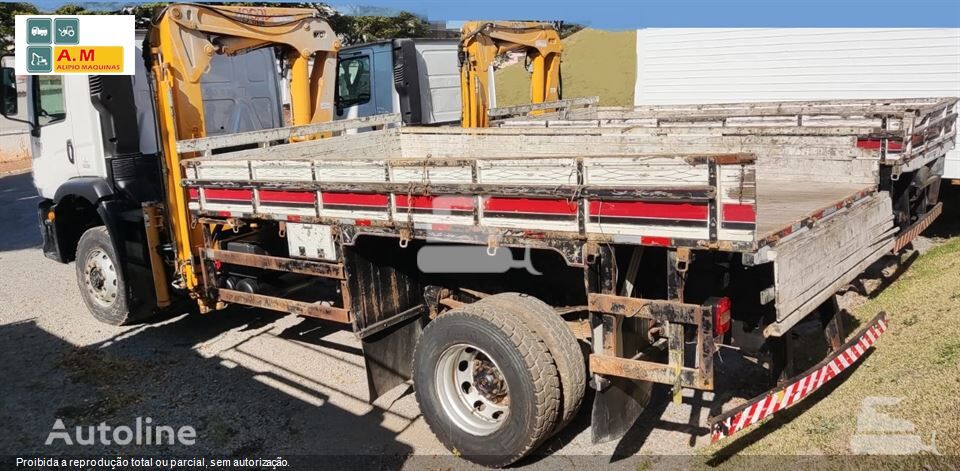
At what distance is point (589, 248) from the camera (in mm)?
3795

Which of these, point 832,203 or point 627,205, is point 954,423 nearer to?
point 832,203

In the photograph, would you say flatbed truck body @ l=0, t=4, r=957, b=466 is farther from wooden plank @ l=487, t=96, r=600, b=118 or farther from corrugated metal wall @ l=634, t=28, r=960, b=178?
corrugated metal wall @ l=634, t=28, r=960, b=178

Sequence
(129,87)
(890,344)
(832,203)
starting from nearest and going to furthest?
(832,203)
(890,344)
(129,87)

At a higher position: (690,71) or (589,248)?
(690,71)

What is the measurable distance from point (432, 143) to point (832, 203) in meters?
3.55

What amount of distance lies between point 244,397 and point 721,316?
359 centimetres

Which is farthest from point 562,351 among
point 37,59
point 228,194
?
point 37,59

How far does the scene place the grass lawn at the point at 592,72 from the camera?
25.8 metres

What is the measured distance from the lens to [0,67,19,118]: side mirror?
280 inches

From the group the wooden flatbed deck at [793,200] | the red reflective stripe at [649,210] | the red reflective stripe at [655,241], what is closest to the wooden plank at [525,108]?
the wooden flatbed deck at [793,200]

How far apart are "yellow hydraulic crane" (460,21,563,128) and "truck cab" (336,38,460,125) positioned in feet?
4.17

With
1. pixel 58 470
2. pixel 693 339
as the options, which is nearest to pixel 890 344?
pixel 693 339

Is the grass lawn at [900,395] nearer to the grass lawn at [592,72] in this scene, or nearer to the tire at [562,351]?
the tire at [562,351]

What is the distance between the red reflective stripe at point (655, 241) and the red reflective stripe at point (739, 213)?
11.8 inches
